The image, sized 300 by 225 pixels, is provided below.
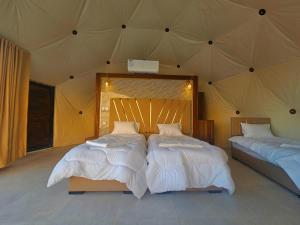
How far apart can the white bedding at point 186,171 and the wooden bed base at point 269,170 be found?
91 centimetres

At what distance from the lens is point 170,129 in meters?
5.36

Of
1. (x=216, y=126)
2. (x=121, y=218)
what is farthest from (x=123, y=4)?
(x=216, y=126)

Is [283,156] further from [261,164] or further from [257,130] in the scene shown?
[257,130]

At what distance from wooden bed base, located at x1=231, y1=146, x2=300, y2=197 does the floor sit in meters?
0.10

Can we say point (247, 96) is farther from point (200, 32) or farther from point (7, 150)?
point (7, 150)

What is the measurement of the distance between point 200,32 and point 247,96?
2543 millimetres

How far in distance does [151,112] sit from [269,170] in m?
3.31

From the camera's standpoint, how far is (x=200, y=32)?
5191 millimetres

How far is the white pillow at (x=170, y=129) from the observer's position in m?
5.28

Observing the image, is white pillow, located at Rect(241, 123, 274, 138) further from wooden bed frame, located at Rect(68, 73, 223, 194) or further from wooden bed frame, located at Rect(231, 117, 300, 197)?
wooden bed frame, located at Rect(68, 73, 223, 194)

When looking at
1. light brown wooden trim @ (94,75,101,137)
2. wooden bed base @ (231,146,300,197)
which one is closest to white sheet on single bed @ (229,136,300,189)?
wooden bed base @ (231,146,300,197)

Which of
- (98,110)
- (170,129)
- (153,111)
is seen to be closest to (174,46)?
(153,111)

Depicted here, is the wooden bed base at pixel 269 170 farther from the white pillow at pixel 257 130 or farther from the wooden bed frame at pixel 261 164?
the white pillow at pixel 257 130

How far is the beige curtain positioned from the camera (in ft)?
12.7
